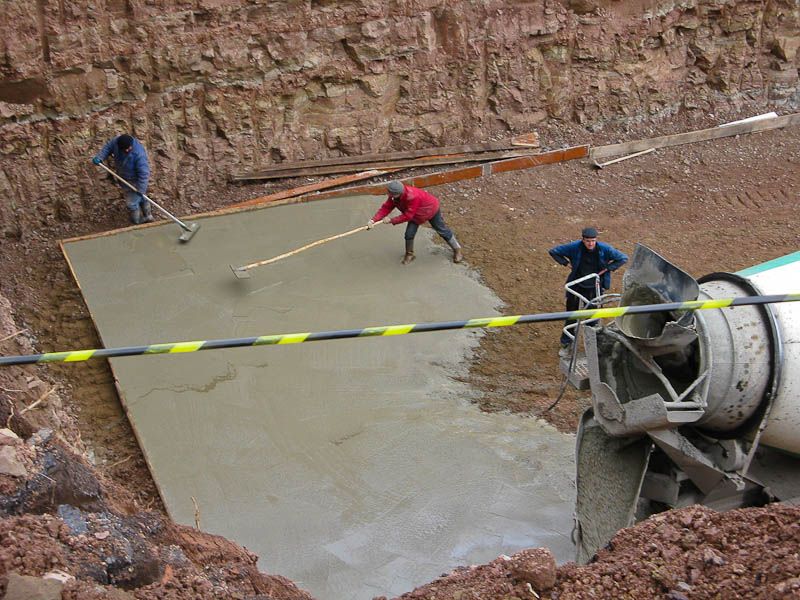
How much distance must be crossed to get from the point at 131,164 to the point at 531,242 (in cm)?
460

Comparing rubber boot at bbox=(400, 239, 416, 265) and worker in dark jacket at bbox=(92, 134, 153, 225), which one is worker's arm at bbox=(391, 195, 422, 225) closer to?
rubber boot at bbox=(400, 239, 416, 265)

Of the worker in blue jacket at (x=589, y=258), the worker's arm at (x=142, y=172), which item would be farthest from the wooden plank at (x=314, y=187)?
the worker in blue jacket at (x=589, y=258)

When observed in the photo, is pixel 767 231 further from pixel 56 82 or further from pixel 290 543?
pixel 56 82

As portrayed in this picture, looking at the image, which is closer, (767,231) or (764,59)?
(767,231)

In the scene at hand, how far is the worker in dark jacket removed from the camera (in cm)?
952

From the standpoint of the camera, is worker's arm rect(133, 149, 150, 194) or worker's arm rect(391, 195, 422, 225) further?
worker's arm rect(133, 149, 150, 194)

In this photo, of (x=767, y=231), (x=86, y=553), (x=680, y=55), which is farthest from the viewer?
(x=680, y=55)

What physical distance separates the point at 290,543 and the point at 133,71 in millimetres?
6088

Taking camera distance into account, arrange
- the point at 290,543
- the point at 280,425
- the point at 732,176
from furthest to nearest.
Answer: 1. the point at 732,176
2. the point at 280,425
3. the point at 290,543

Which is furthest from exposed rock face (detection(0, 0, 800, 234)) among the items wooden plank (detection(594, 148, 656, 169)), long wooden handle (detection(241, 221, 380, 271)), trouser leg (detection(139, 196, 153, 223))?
long wooden handle (detection(241, 221, 380, 271))

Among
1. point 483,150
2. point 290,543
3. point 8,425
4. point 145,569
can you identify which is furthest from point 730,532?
point 483,150

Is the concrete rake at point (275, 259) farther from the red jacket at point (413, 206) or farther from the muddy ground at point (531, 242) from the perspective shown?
the muddy ground at point (531, 242)

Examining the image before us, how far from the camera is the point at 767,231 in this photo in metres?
10.3

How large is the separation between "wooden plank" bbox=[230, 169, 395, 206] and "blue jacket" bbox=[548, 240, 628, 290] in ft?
12.8
